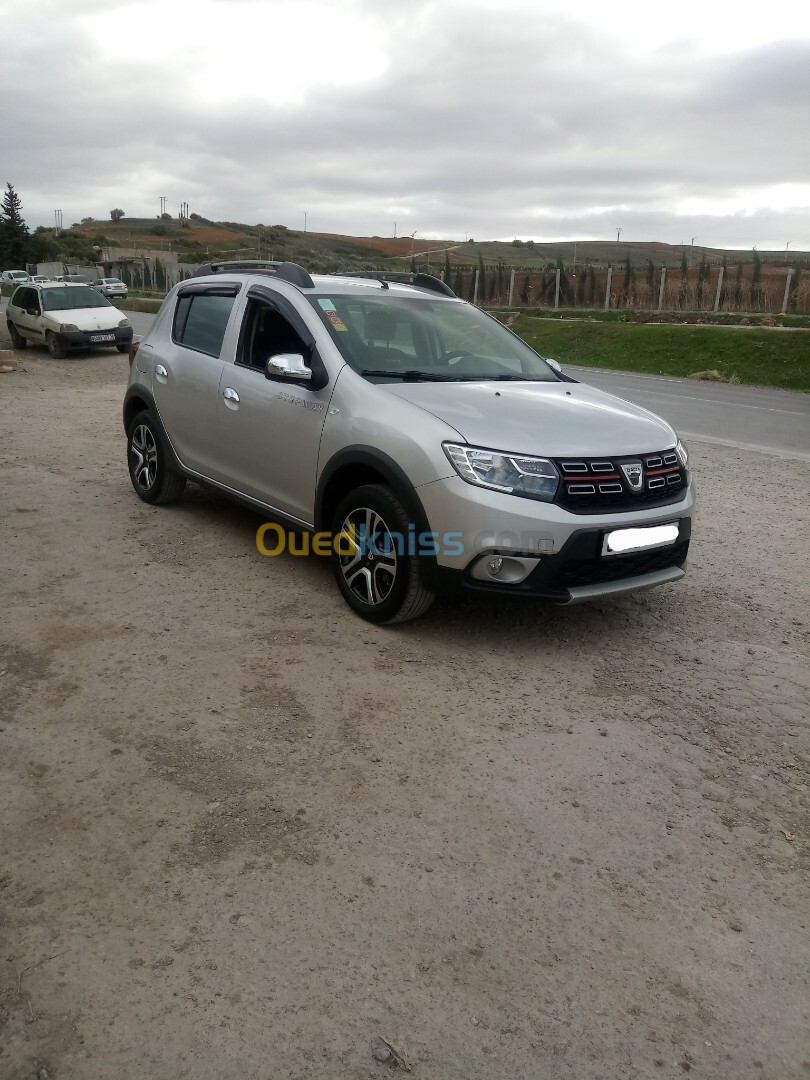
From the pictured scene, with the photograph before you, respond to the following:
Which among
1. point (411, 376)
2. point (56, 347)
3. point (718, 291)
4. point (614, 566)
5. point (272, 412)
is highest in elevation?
point (718, 291)

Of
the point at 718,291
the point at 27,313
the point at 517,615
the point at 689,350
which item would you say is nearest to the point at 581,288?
the point at 718,291

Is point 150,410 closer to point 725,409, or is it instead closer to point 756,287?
point 725,409

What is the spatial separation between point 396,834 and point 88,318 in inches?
753

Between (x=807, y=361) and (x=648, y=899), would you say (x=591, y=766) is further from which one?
(x=807, y=361)

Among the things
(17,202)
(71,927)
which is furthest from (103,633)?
(17,202)

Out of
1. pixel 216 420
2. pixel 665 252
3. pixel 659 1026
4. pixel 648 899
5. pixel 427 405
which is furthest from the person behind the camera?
pixel 665 252

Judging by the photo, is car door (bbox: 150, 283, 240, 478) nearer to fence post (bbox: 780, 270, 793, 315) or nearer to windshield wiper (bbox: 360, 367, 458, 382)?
windshield wiper (bbox: 360, 367, 458, 382)

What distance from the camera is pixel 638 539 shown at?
4.52 m


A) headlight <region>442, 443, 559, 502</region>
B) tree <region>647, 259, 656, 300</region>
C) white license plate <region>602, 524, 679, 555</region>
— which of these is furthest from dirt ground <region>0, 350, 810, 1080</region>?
tree <region>647, 259, 656, 300</region>

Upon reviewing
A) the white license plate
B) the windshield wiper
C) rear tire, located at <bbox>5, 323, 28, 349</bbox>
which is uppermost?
the windshield wiper

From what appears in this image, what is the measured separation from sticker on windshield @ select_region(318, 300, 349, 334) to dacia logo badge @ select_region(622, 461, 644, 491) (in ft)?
5.90

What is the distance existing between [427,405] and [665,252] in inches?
4645

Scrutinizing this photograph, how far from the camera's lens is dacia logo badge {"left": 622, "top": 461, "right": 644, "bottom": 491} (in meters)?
4.47

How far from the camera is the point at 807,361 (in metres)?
22.2
